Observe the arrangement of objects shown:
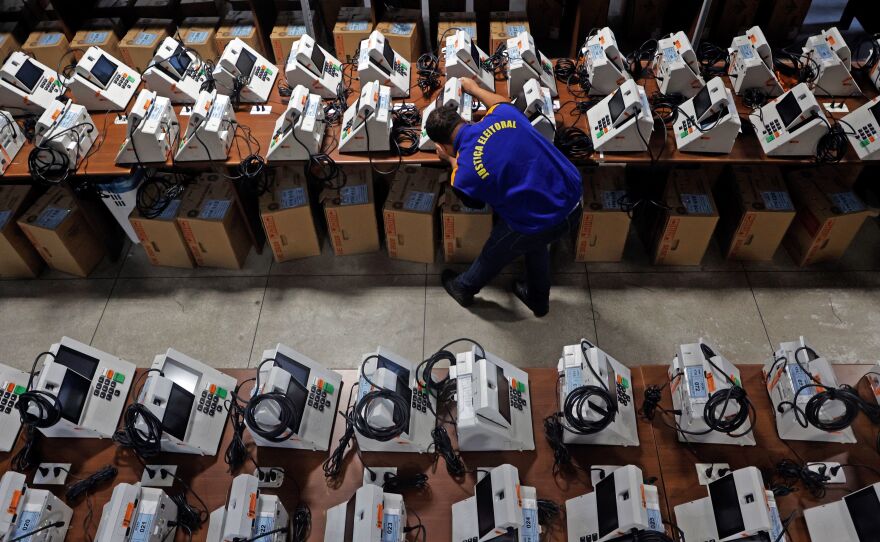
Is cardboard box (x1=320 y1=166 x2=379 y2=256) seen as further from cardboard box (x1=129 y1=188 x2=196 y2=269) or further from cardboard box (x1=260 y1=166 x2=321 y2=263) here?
cardboard box (x1=129 y1=188 x2=196 y2=269)

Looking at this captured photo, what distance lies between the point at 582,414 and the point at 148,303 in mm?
2629

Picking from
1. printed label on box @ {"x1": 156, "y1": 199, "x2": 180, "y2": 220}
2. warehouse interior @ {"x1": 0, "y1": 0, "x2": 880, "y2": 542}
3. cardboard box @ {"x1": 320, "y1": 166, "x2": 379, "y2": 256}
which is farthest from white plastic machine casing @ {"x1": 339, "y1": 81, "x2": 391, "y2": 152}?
printed label on box @ {"x1": 156, "y1": 199, "x2": 180, "y2": 220}

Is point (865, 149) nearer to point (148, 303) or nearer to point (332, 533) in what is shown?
point (332, 533)

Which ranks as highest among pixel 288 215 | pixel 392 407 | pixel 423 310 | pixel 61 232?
pixel 288 215

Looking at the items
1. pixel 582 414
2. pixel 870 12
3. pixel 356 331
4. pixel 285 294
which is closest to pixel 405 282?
pixel 356 331

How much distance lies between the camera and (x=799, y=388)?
2074mm

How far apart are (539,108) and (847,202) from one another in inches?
69.7

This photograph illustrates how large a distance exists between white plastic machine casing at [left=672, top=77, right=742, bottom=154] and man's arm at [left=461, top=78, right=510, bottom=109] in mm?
914

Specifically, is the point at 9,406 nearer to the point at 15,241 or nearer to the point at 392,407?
the point at 392,407

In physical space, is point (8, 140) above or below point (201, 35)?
below

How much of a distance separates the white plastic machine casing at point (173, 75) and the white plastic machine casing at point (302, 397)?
190 cm

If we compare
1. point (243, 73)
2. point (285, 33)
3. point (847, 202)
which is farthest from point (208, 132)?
point (847, 202)

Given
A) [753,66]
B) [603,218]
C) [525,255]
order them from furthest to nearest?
1. [603,218]
2. [753,66]
3. [525,255]

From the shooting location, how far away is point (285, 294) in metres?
3.53
